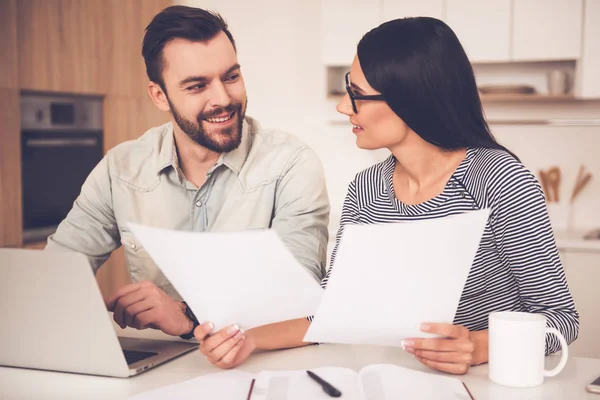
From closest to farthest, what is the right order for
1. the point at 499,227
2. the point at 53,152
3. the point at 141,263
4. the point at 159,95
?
the point at 499,227 < the point at 141,263 < the point at 159,95 < the point at 53,152

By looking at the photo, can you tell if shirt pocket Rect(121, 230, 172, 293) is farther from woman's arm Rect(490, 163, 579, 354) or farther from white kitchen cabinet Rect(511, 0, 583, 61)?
white kitchen cabinet Rect(511, 0, 583, 61)

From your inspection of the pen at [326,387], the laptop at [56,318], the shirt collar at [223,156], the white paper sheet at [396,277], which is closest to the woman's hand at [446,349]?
the white paper sheet at [396,277]

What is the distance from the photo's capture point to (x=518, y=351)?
1.04 meters

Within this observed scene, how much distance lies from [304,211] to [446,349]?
27.4 inches

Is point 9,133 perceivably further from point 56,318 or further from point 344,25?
point 56,318

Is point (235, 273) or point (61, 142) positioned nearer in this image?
point (235, 273)

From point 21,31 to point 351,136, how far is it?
5.78 feet

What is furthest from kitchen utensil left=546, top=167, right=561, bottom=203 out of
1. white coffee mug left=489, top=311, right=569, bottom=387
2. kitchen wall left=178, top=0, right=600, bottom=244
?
white coffee mug left=489, top=311, right=569, bottom=387

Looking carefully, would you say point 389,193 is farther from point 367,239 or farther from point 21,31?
point 21,31

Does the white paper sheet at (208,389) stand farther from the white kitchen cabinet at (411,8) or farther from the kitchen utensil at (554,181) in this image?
the kitchen utensil at (554,181)

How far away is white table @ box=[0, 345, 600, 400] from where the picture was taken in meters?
1.05

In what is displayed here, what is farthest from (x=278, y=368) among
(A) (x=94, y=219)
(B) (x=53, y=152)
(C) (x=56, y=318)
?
(B) (x=53, y=152)

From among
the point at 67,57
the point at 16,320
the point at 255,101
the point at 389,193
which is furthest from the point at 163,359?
the point at 255,101

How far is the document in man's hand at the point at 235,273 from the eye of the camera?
0.97 metres
